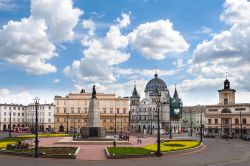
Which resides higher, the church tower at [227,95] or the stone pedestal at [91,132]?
the church tower at [227,95]

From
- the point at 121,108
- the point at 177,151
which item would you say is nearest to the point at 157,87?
the point at 121,108

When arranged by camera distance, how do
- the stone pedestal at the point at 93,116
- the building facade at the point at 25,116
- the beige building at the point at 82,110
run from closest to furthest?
the stone pedestal at the point at 93,116, the beige building at the point at 82,110, the building facade at the point at 25,116

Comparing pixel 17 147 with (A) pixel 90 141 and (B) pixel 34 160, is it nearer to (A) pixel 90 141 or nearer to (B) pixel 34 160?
(B) pixel 34 160

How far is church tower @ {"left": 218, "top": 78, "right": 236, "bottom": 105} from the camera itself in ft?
380

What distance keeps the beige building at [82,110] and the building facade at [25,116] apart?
1209cm

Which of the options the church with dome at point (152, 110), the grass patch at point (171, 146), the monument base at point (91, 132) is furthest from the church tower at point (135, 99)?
the grass patch at point (171, 146)

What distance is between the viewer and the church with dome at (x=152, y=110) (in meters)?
146

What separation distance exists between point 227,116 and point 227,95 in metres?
7.16

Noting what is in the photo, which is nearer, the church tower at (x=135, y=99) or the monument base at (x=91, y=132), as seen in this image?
the monument base at (x=91, y=132)

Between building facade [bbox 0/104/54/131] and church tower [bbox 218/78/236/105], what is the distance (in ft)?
221

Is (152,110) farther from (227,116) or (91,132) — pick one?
(91,132)

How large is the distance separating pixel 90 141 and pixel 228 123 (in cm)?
6853

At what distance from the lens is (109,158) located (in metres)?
38.0

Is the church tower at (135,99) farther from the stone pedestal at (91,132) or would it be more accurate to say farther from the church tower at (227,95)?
the stone pedestal at (91,132)
